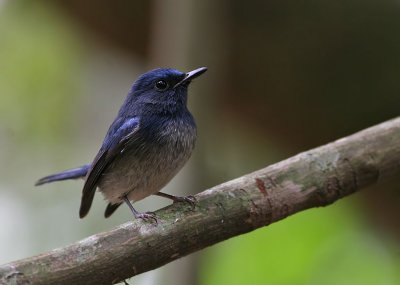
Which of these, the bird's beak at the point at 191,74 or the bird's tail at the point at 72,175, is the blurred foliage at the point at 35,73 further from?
the bird's beak at the point at 191,74

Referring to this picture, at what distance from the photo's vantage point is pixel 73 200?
622 centimetres

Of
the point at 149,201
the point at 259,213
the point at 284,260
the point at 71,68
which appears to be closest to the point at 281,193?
the point at 259,213

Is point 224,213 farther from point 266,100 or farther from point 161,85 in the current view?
point 266,100

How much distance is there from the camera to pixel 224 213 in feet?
9.30

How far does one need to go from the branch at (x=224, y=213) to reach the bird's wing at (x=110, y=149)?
0.69 metres

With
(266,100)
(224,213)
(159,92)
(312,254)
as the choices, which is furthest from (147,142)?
(312,254)

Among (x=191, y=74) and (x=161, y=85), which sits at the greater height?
(x=191, y=74)

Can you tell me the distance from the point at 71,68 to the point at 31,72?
1.59ft

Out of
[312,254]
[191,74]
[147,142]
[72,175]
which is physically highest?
[191,74]

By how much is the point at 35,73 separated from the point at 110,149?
3.72 m

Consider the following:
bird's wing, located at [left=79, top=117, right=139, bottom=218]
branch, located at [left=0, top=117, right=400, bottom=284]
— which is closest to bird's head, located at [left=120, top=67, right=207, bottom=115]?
bird's wing, located at [left=79, top=117, right=139, bottom=218]

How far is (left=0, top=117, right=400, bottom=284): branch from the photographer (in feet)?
7.88

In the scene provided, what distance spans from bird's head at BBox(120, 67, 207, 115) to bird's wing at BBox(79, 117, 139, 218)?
126 millimetres

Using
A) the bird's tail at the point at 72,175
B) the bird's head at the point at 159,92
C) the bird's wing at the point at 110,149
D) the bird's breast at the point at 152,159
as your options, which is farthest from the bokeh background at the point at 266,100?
the bird's tail at the point at 72,175
